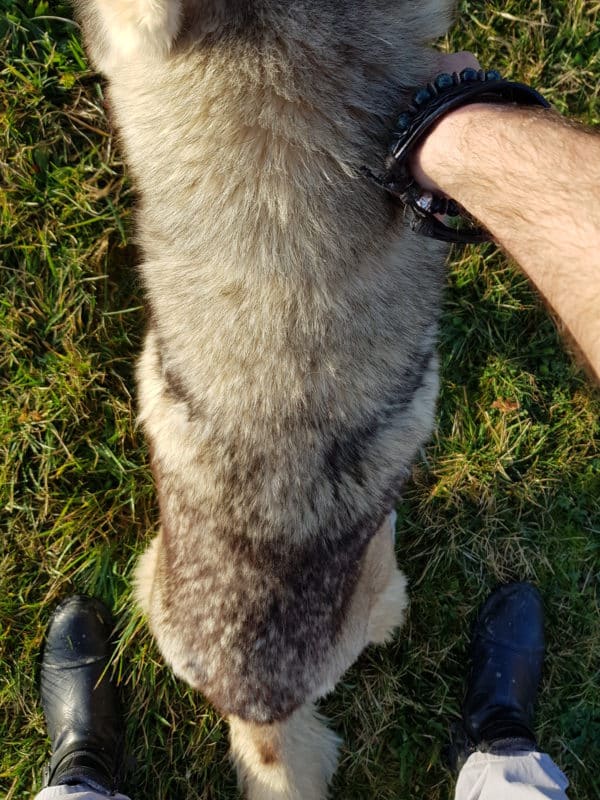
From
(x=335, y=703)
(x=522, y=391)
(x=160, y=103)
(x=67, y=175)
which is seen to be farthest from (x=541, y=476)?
(x=67, y=175)

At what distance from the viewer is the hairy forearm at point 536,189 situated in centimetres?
167

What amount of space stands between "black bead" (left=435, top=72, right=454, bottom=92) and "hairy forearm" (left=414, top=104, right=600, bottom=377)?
0.09 metres

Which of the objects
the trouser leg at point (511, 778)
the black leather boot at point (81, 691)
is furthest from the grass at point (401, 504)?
the trouser leg at point (511, 778)

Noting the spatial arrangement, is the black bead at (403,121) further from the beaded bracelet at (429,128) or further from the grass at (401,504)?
the grass at (401,504)

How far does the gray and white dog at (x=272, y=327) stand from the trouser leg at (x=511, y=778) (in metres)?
1.01

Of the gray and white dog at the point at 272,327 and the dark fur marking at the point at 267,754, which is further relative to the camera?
the dark fur marking at the point at 267,754

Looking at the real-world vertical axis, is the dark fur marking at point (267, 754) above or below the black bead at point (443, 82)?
below

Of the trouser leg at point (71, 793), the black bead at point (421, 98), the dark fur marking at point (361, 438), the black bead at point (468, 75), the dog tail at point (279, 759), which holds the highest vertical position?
the black bead at point (468, 75)

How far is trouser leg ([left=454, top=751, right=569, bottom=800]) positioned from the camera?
3174 mm

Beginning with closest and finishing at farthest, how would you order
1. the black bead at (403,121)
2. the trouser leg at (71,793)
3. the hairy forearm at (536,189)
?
the hairy forearm at (536,189) < the black bead at (403,121) < the trouser leg at (71,793)

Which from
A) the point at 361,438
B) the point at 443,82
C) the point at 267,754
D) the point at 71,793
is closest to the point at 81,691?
the point at 71,793

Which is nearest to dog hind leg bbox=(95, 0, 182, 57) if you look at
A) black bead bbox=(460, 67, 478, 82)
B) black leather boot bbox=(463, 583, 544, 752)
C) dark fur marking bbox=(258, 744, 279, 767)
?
black bead bbox=(460, 67, 478, 82)

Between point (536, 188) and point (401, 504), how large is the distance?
7.64 feet

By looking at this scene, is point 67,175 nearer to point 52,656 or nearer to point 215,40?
point 215,40
